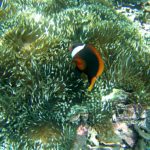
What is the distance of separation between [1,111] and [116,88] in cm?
150

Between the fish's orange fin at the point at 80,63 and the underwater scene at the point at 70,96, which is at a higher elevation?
the fish's orange fin at the point at 80,63

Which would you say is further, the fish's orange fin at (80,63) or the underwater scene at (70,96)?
the underwater scene at (70,96)

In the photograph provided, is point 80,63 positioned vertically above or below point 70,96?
above

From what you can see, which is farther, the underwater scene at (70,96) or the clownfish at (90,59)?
the underwater scene at (70,96)

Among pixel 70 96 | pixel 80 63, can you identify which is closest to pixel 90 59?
pixel 80 63

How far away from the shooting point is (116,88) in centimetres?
323

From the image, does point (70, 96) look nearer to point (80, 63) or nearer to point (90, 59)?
point (80, 63)

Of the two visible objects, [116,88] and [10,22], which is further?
[10,22]

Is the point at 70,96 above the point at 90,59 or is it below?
below

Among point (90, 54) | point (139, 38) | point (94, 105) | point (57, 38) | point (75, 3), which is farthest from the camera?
point (75, 3)

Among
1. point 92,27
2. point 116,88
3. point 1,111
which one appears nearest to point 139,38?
point 92,27

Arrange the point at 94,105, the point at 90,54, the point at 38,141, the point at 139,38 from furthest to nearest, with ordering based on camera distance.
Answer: the point at 139,38, the point at 94,105, the point at 38,141, the point at 90,54

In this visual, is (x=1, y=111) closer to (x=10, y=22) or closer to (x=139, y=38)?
(x=10, y=22)

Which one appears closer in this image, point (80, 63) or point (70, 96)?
point (80, 63)
